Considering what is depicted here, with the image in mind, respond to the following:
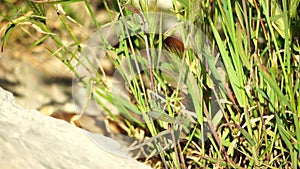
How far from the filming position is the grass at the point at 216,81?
3.29ft

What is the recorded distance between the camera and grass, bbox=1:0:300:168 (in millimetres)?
1004

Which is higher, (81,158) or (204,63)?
(204,63)

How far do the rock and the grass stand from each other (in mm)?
79

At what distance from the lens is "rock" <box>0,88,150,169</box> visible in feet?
3.23

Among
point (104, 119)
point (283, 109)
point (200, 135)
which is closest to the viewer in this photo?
point (283, 109)

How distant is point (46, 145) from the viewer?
108 cm

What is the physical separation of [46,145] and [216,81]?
0.32 m

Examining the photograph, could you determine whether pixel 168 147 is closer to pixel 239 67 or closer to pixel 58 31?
pixel 239 67

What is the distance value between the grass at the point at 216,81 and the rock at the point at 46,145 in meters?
0.08

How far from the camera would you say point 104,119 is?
1.34 meters

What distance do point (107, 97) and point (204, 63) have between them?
9.4 inches

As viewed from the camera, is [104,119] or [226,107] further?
[104,119]

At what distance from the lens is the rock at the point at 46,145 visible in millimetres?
986

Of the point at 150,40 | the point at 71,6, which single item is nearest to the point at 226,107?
the point at 150,40
